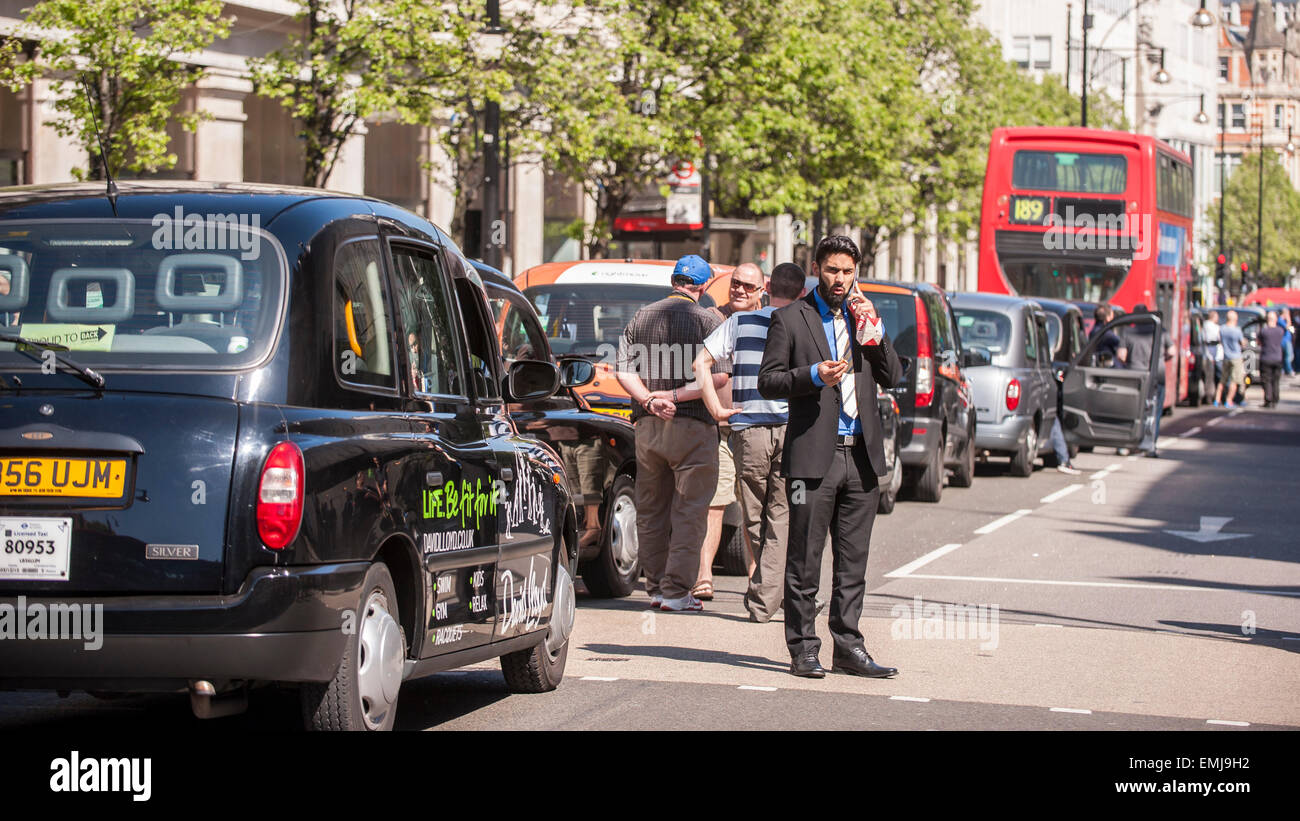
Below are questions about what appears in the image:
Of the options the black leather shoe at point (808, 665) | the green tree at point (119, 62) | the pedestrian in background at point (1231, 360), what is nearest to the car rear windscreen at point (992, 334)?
the green tree at point (119, 62)

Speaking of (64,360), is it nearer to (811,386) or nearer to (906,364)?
(811,386)

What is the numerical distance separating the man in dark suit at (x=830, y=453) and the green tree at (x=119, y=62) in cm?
1046

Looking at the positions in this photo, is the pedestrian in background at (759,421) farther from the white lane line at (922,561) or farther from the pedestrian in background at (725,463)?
the white lane line at (922,561)

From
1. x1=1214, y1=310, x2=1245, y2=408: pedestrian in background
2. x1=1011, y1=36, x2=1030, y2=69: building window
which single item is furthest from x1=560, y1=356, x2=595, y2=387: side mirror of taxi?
x1=1011, y1=36, x2=1030, y2=69: building window

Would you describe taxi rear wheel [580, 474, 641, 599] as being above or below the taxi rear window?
below

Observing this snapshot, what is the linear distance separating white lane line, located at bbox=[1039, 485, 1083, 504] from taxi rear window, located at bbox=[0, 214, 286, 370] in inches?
562

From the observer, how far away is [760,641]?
10000 mm

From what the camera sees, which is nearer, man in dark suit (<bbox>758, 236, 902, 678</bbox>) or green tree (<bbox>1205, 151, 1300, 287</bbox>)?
man in dark suit (<bbox>758, 236, 902, 678</bbox>)

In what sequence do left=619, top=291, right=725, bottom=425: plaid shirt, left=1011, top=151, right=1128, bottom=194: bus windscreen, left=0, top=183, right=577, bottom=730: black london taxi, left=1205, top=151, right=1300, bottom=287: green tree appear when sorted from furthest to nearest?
left=1205, top=151, right=1300, bottom=287: green tree < left=1011, top=151, right=1128, bottom=194: bus windscreen < left=619, top=291, right=725, bottom=425: plaid shirt < left=0, top=183, right=577, bottom=730: black london taxi

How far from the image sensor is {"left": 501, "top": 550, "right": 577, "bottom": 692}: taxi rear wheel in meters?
8.09

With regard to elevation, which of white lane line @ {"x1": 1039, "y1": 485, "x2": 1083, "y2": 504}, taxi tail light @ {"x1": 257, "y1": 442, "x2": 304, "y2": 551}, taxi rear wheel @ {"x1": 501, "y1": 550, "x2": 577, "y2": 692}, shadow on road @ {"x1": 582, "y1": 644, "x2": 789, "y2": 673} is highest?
taxi tail light @ {"x1": 257, "y1": 442, "x2": 304, "y2": 551}
